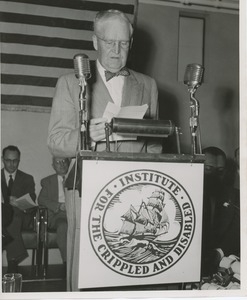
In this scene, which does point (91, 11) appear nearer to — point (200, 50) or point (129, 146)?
point (200, 50)

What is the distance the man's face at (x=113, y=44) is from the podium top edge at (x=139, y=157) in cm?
36

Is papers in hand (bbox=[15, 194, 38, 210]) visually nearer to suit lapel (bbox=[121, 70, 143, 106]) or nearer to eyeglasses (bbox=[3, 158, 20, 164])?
eyeglasses (bbox=[3, 158, 20, 164])

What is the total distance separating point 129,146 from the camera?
1.32 m

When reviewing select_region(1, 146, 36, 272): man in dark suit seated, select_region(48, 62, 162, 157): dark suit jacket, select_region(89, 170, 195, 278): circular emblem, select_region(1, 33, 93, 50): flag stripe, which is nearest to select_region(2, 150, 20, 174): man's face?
select_region(1, 146, 36, 272): man in dark suit seated

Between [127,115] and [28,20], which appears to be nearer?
[127,115]

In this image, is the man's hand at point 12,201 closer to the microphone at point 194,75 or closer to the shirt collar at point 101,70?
the shirt collar at point 101,70

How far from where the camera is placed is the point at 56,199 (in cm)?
205

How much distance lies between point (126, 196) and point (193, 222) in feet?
0.68

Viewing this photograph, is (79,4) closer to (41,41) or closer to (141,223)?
(41,41)

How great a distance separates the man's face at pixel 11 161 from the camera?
5.08 feet

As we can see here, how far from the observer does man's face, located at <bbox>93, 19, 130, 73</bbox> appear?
130 cm

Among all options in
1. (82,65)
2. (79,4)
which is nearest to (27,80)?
(79,4)

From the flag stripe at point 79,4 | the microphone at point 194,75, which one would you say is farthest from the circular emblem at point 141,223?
the flag stripe at point 79,4

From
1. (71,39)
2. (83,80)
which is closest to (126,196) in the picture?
(83,80)
